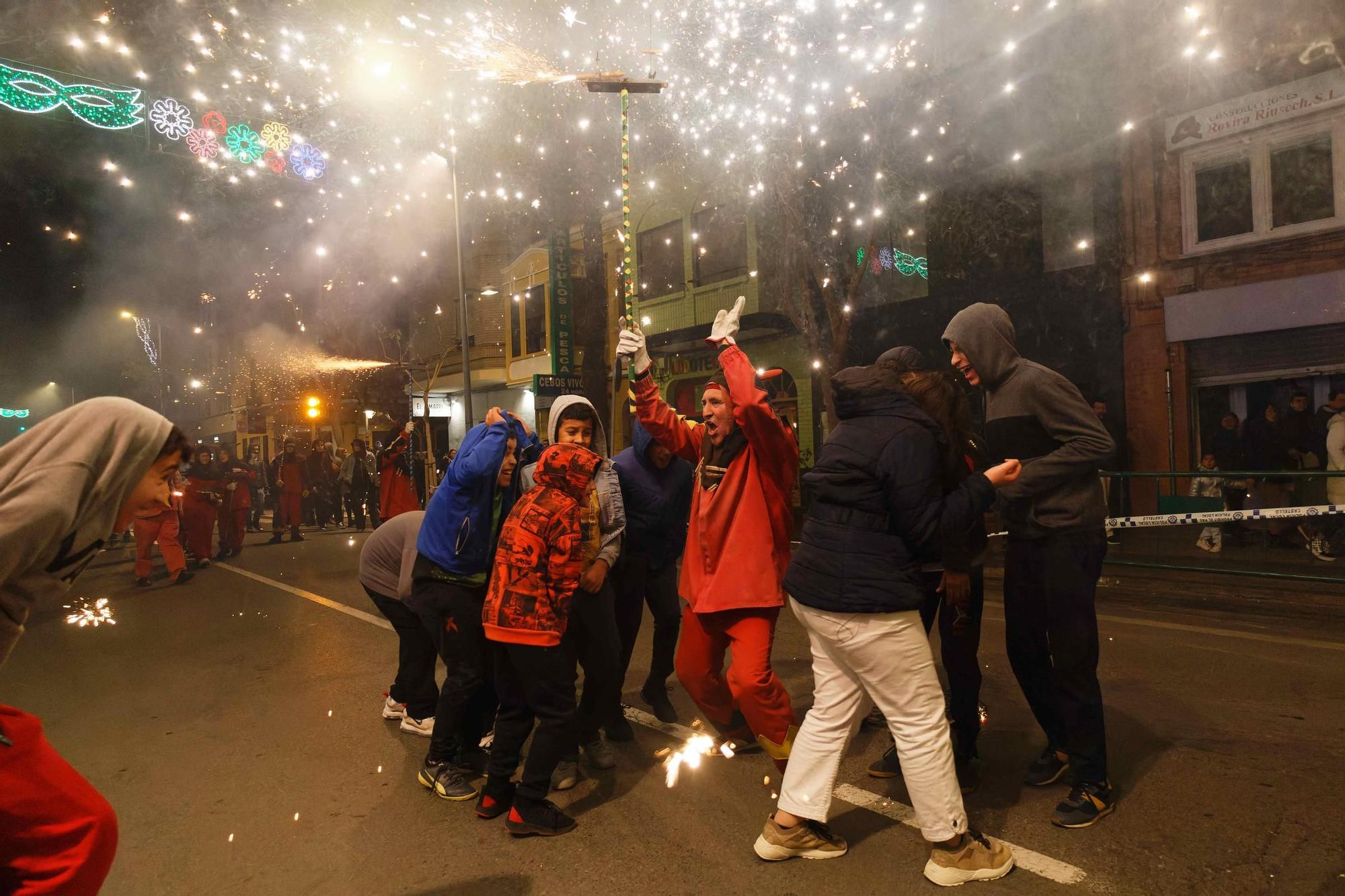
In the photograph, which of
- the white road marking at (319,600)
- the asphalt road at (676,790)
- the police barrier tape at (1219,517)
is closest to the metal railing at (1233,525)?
the police barrier tape at (1219,517)

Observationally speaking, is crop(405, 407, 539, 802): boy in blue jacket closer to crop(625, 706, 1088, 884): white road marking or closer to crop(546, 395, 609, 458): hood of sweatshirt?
crop(546, 395, 609, 458): hood of sweatshirt

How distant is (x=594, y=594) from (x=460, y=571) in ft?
1.94

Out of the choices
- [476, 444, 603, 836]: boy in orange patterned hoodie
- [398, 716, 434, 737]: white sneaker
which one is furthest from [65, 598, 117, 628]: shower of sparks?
[476, 444, 603, 836]: boy in orange patterned hoodie

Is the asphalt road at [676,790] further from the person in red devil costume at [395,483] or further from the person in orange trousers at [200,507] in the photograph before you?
the person in orange trousers at [200,507]

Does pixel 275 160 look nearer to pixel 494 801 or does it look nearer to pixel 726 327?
pixel 726 327

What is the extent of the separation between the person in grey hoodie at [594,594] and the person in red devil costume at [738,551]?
13.5 inches

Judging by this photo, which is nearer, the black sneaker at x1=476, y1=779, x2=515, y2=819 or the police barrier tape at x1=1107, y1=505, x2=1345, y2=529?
the black sneaker at x1=476, y1=779, x2=515, y2=819

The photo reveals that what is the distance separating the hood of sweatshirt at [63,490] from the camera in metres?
1.49

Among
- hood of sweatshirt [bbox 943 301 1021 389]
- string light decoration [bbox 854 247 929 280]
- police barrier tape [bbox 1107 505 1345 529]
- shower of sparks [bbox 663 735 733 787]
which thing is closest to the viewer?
hood of sweatshirt [bbox 943 301 1021 389]

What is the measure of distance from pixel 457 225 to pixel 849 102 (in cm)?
887

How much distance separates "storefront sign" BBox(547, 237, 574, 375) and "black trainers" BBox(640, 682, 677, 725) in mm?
17238

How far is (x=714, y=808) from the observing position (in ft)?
10.6

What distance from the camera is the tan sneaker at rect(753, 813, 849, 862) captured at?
2.73 metres

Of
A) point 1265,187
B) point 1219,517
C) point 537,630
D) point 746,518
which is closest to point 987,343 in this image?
point 746,518
